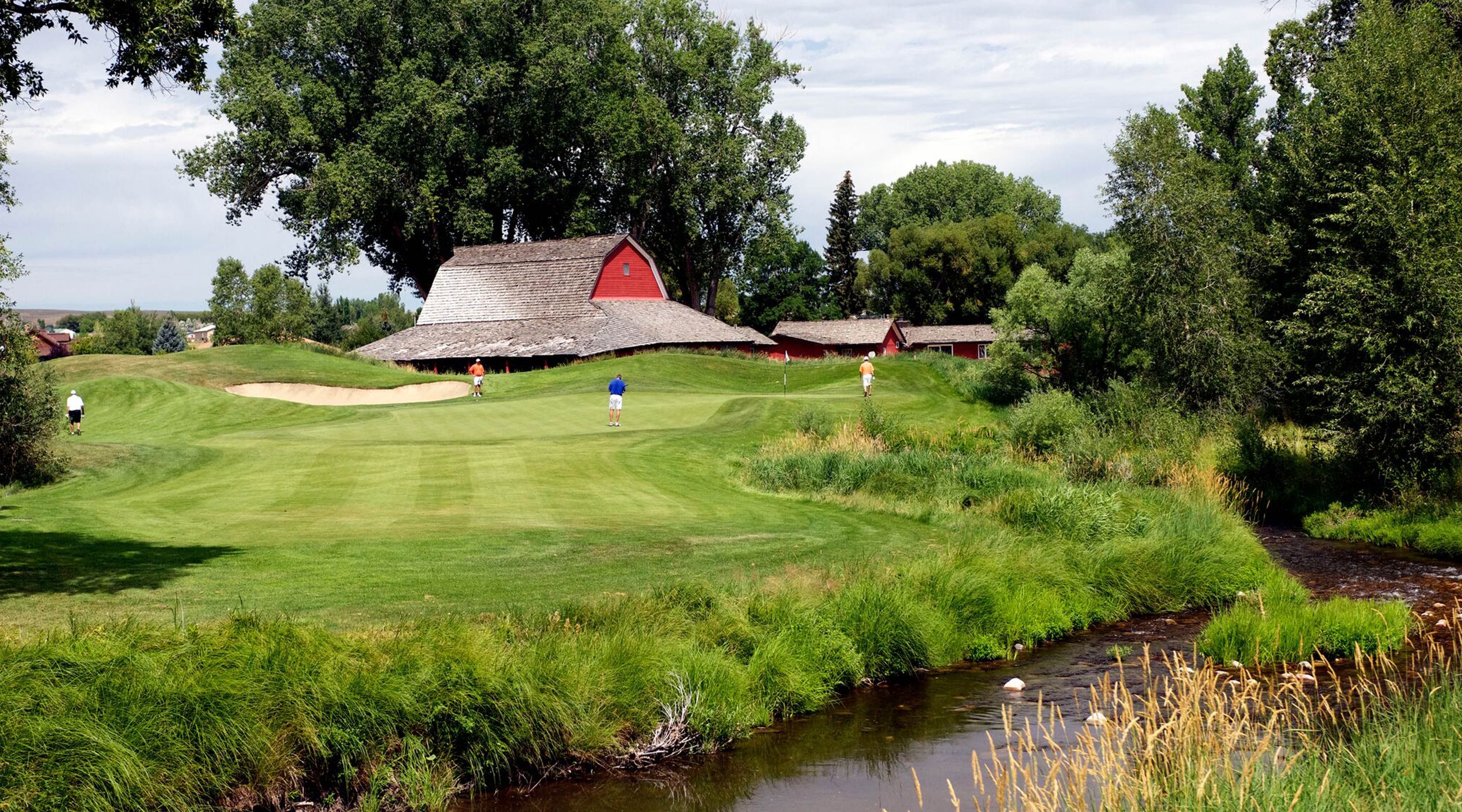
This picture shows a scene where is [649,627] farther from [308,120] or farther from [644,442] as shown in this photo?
[308,120]

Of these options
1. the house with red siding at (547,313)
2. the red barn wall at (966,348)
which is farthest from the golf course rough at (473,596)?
the red barn wall at (966,348)

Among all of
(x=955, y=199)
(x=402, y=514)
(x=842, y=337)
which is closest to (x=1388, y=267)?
(x=402, y=514)

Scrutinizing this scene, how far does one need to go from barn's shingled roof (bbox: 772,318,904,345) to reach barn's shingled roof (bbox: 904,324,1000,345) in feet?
21.9

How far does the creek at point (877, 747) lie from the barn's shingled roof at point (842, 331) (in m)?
83.8

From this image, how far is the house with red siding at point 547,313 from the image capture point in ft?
204

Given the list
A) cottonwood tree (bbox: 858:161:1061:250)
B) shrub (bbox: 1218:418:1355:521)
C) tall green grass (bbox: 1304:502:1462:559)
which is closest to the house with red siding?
shrub (bbox: 1218:418:1355:521)

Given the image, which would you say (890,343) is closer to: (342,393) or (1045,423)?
(342,393)

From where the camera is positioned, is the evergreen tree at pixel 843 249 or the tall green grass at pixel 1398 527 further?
the evergreen tree at pixel 843 249

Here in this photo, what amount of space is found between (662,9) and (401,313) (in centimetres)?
10340

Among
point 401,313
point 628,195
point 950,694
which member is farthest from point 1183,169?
point 401,313

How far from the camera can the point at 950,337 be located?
11338cm

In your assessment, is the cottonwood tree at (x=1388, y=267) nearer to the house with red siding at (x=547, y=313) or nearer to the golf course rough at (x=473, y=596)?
the golf course rough at (x=473, y=596)

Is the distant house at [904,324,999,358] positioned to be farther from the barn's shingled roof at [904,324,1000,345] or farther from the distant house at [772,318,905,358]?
the distant house at [772,318,905,358]

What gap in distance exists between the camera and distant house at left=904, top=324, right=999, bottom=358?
4434 inches
